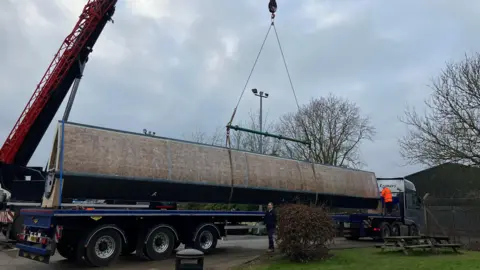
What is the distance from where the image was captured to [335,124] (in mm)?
37031

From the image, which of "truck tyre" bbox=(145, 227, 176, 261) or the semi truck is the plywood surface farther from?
the semi truck

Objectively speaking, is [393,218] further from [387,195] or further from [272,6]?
[272,6]

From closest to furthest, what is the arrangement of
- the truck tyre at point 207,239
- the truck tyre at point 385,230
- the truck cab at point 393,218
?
the truck tyre at point 207,239, the truck cab at point 393,218, the truck tyre at point 385,230

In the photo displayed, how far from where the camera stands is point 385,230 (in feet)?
65.6

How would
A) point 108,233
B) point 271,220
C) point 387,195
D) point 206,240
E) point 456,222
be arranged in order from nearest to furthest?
point 108,233 < point 206,240 < point 271,220 < point 456,222 < point 387,195

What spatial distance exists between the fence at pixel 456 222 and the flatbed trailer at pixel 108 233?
1153 cm

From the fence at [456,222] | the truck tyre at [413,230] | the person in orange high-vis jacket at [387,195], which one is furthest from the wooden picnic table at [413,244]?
the truck tyre at [413,230]

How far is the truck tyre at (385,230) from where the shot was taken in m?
19.7

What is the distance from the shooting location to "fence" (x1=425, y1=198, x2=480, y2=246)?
59.5 ft

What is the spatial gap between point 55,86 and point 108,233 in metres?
7.08

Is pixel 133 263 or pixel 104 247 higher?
pixel 104 247

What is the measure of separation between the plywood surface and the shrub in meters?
3.17

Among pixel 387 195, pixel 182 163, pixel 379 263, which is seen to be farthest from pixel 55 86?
pixel 387 195

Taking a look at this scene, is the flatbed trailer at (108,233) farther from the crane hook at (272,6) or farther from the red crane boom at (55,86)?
the crane hook at (272,6)
